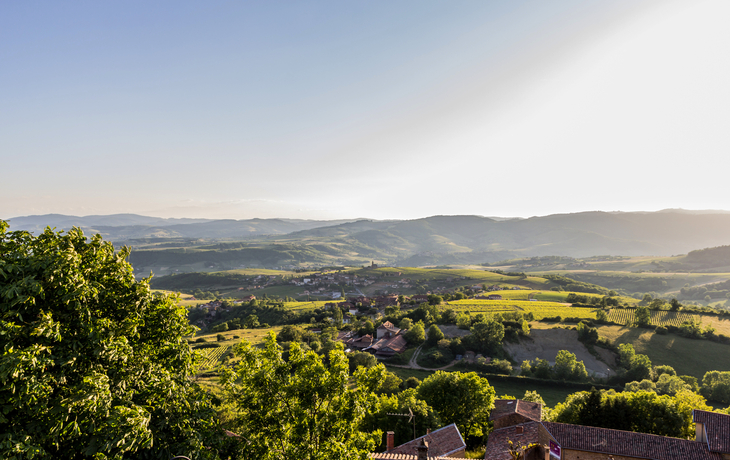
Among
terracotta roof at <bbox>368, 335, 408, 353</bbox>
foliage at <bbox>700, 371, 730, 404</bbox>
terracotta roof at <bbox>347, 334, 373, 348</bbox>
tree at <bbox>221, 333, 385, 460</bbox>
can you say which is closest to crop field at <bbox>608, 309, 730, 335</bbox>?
foliage at <bbox>700, 371, 730, 404</bbox>

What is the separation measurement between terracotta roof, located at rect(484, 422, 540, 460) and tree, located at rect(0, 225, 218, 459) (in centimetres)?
2137

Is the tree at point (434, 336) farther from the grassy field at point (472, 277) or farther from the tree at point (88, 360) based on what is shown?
the grassy field at point (472, 277)

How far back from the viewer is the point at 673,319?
76.3m

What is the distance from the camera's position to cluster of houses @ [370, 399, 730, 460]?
19.3m

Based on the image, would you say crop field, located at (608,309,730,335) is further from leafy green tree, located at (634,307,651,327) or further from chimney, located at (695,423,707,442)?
chimney, located at (695,423,707,442)

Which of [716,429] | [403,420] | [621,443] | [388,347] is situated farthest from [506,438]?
[388,347]

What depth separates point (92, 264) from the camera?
9.12 m

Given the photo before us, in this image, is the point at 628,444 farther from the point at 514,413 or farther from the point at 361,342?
the point at 361,342

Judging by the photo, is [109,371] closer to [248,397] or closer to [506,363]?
[248,397]

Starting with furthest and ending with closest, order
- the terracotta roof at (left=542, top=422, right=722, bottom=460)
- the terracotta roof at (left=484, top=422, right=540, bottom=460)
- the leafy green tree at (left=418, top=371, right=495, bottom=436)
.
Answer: the leafy green tree at (left=418, top=371, right=495, bottom=436), the terracotta roof at (left=484, top=422, right=540, bottom=460), the terracotta roof at (left=542, top=422, right=722, bottom=460)

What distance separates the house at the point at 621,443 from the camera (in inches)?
762

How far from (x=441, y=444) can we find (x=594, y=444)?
398 inches

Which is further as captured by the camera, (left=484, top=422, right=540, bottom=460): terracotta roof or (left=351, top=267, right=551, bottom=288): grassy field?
(left=351, top=267, right=551, bottom=288): grassy field

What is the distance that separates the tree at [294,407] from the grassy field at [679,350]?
76.3 metres
